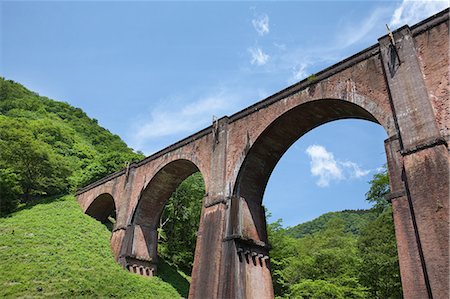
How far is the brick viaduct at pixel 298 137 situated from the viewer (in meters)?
6.94

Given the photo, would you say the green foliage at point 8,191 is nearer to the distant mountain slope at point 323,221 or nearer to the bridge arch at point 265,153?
the bridge arch at point 265,153

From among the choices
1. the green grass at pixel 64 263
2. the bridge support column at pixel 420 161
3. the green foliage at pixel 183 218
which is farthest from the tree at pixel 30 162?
the bridge support column at pixel 420 161

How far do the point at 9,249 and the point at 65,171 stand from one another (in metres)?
10.6

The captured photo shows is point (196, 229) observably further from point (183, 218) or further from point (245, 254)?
point (245, 254)

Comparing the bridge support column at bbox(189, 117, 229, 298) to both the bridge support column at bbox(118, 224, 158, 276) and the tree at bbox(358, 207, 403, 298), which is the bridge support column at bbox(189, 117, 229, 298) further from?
the tree at bbox(358, 207, 403, 298)

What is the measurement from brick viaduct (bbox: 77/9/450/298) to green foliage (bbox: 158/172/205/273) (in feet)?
20.4

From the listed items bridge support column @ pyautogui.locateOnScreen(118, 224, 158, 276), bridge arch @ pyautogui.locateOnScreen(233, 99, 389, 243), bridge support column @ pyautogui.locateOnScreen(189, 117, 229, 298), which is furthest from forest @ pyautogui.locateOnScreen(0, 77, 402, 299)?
bridge support column @ pyautogui.locateOnScreen(189, 117, 229, 298)

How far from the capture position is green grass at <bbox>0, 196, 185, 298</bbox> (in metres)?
12.1

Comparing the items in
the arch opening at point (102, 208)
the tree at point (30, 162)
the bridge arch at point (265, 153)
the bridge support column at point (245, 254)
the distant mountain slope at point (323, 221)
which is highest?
the distant mountain slope at point (323, 221)

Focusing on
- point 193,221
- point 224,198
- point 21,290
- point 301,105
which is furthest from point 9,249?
point 301,105

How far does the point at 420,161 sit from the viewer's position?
291 inches

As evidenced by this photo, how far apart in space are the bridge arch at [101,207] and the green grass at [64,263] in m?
0.96

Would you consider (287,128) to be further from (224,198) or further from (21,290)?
(21,290)

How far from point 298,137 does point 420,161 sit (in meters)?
5.14
